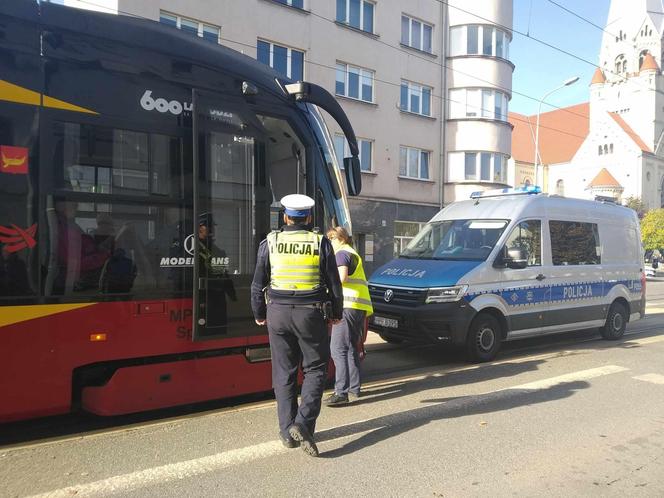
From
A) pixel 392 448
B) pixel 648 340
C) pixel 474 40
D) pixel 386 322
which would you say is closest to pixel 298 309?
pixel 392 448

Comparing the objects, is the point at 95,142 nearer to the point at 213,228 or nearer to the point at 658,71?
the point at 213,228

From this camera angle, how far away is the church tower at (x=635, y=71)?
226ft

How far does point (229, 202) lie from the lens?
15.8 ft

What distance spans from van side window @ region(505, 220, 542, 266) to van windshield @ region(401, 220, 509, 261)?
0.20m

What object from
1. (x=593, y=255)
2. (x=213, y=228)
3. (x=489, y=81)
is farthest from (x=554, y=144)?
(x=213, y=228)

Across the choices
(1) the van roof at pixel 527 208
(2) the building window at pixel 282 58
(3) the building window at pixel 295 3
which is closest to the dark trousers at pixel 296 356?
(1) the van roof at pixel 527 208

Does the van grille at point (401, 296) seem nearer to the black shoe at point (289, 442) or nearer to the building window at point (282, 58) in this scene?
the black shoe at point (289, 442)

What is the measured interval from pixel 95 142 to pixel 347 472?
3.03 m

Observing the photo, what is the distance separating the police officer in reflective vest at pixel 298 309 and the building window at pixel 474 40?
22406 millimetres

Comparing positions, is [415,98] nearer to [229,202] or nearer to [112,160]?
[229,202]

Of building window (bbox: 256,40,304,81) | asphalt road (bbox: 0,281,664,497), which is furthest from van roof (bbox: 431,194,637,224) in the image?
building window (bbox: 256,40,304,81)

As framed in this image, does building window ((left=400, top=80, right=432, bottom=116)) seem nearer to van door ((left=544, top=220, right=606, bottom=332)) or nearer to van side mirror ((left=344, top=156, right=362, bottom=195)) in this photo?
van door ((left=544, top=220, right=606, bottom=332))

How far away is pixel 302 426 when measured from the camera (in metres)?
3.99

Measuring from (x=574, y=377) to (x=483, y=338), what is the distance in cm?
124
